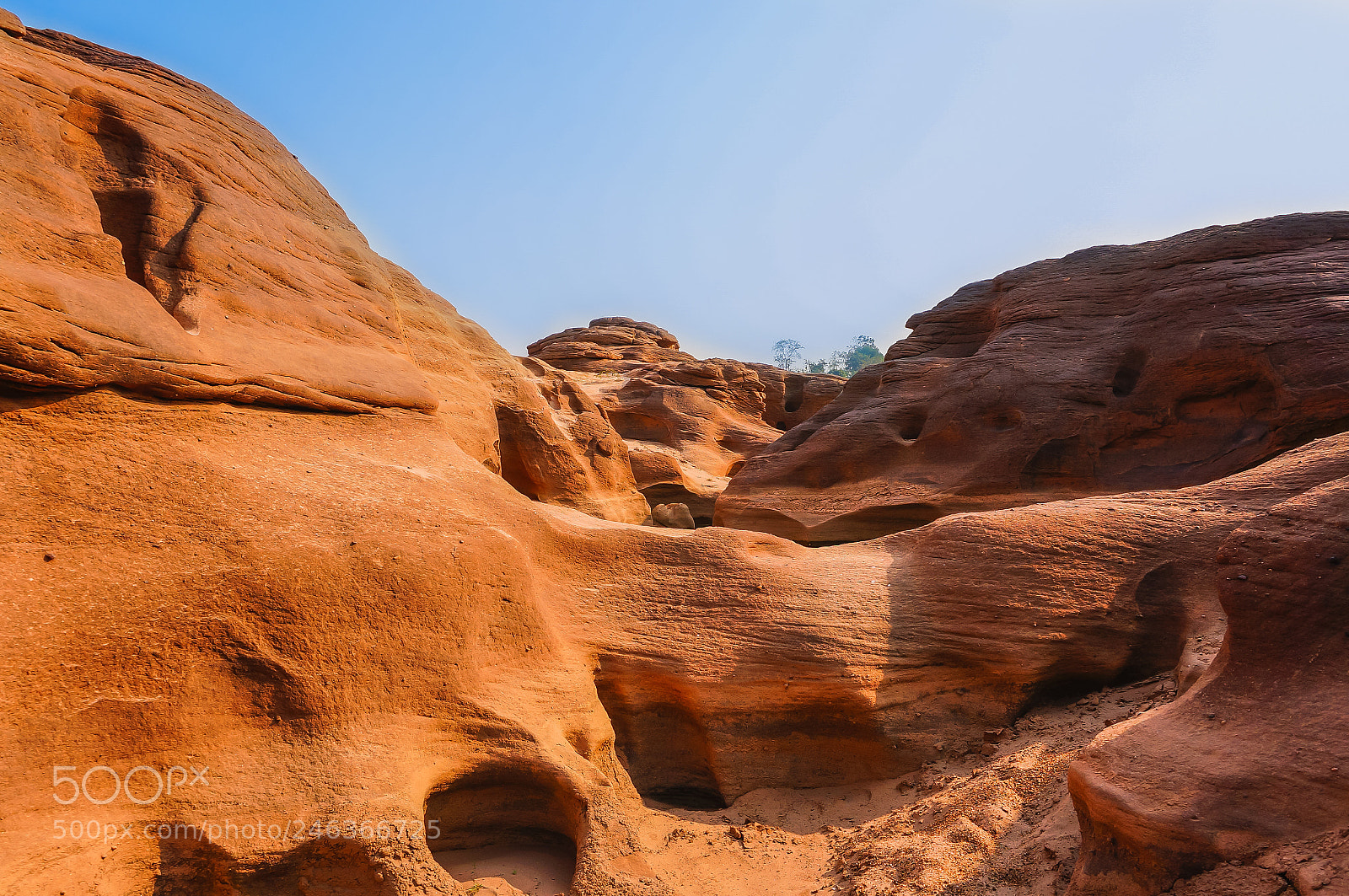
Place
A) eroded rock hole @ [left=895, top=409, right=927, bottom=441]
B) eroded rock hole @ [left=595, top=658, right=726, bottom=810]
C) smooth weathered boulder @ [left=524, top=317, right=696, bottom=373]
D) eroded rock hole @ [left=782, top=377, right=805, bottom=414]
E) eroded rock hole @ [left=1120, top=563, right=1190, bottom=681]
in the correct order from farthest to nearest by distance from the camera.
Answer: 1. eroded rock hole @ [left=782, top=377, right=805, bottom=414]
2. smooth weathered boulder @ [left=524, top=317, right=696, bottom=373]
3. eroded rock hole @ [left=895, top=409, right=927, bottom=441]
4. eroded rock hole @ [left=1120, top=563, right=1190, bottom=681]
5. eroded rock hole @ [left=595, top=658, right=726, bottom=810]

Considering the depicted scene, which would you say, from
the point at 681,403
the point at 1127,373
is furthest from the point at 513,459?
the point at 681,403

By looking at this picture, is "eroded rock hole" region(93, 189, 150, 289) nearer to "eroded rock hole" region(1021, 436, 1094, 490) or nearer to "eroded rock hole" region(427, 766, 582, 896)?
"eroded rock hole" region(427, 766, 582, 896)

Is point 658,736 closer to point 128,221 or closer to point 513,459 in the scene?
point 513,459

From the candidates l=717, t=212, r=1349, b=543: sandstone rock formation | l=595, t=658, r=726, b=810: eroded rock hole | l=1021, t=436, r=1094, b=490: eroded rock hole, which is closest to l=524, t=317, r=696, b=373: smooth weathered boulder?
l=717, t=212, r=1349, b=543: sandstone rock formation

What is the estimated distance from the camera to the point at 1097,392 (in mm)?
9734

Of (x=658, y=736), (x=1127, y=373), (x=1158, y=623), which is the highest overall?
(x=1127, y=373)

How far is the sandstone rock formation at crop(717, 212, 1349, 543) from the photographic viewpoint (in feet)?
27.8

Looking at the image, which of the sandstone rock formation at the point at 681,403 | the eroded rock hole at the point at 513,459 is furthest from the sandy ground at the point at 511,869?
the sandstone rock formation at the point at 681,403

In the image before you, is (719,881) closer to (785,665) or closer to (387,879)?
(785,665)

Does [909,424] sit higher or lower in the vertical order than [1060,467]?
higher

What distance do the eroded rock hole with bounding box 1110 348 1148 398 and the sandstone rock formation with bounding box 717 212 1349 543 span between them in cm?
3

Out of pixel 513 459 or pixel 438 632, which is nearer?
pixel 438 632

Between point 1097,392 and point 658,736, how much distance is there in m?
7.68

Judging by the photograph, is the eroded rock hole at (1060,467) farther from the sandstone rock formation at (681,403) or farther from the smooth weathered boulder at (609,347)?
the smooth weathered boulder at (609,347)
